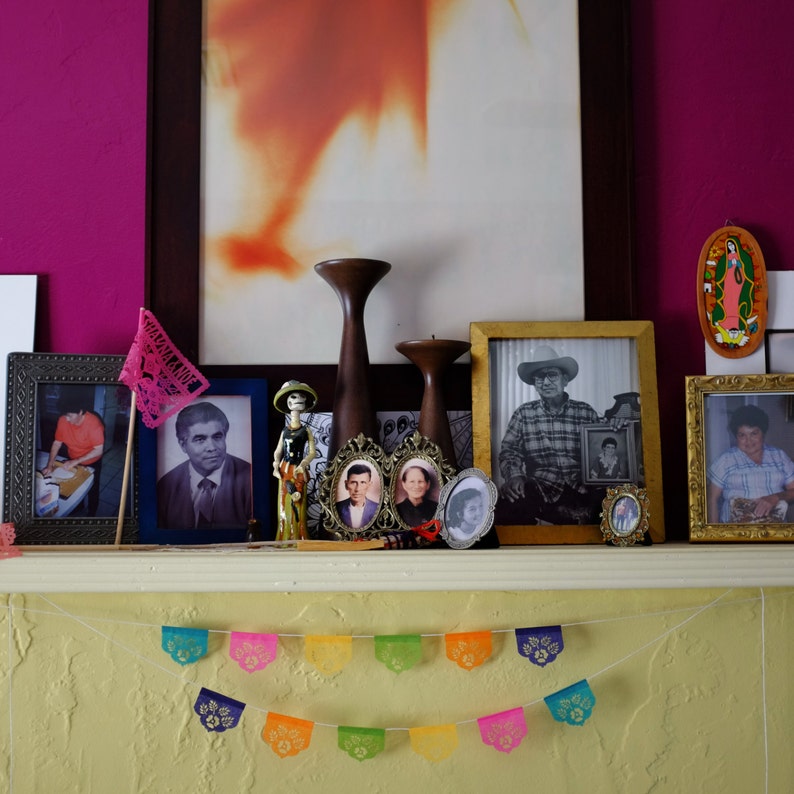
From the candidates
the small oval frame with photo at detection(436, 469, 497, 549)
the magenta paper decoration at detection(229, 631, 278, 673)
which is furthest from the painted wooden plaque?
the magenta paper decoration at detection(229, 631, 278, 673)

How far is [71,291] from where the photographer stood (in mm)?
1466

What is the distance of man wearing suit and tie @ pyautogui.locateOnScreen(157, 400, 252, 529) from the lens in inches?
54.9

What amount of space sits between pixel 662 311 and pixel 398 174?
19.8 inches

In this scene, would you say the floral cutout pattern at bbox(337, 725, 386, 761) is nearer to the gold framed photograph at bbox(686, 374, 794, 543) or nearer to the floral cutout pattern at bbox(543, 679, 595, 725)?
the floral cutout pattern at bbox(543, 679, 595, 725)

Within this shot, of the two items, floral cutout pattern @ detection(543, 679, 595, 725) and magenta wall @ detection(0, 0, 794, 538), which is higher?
magenta wall @ detection(0, 0, 794, 538)

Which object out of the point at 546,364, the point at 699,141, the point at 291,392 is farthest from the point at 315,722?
the point at 699,141

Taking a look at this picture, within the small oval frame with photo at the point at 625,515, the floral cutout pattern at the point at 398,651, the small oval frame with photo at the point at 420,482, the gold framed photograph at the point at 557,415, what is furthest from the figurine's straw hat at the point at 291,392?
the small oval frame with photo at the point at 625,515

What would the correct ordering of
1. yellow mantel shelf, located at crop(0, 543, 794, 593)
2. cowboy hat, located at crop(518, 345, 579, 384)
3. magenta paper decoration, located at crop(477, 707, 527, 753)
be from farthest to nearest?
cowboy hat, located at crop(518, 345, 579, 384)
magenta paper decoration, located at crop(477, 707, 527, 753)
yellow mantel shelf, located at crop(0, 543, 794, 593)

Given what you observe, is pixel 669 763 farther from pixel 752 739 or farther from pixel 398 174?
pixel 398 174

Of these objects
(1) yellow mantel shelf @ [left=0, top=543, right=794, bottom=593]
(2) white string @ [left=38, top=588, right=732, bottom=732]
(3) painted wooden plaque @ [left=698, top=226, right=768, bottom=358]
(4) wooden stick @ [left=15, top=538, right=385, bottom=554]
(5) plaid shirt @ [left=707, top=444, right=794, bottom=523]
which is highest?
(3) painted wooden plaque @ [left=698, top=226, right=768, bottom=358]

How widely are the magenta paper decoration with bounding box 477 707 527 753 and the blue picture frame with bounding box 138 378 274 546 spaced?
17.5 inches

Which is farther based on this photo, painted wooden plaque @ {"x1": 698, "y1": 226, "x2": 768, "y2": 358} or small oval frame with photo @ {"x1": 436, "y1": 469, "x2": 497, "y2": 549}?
painted wooden plaque @ {"x1": 698, "y1": 226, "x2": 768, "y2": 358}

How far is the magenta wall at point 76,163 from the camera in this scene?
4.80ft

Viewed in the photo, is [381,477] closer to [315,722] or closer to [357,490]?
[357,490]
